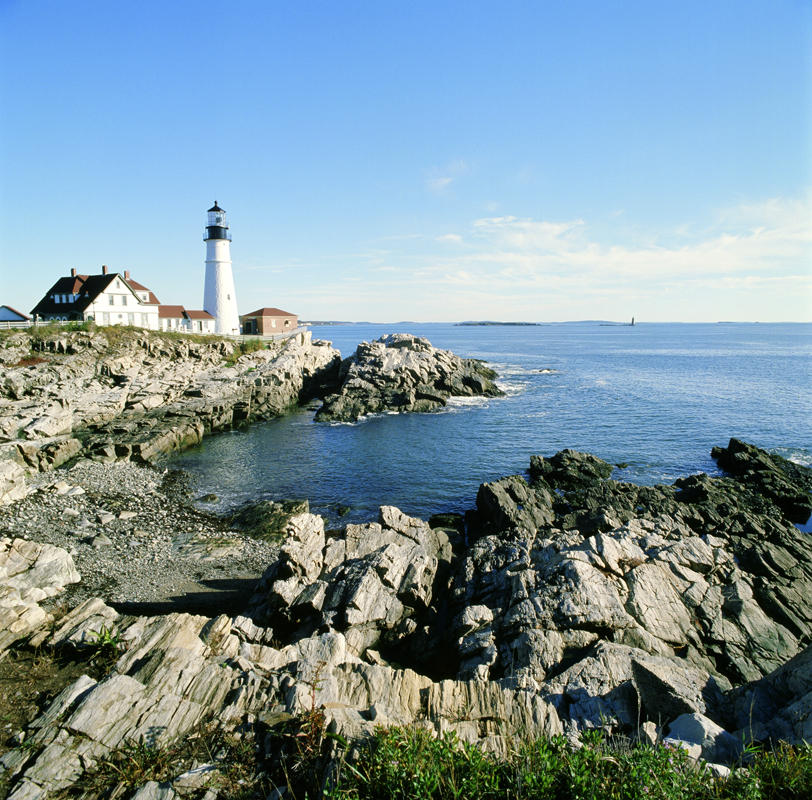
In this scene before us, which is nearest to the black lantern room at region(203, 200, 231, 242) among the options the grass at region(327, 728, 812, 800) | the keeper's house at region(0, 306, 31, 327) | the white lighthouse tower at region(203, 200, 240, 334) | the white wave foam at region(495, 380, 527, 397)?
the white lighthouse tower at region(203, 200, 240, 334)

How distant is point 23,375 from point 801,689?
50.5 meters

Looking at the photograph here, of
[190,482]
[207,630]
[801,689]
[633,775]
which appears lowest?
[190,482]

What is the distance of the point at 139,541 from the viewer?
756 inches

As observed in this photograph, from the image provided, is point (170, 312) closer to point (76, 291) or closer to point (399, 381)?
point (76, 291)

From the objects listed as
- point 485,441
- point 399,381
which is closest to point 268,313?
point 399,381

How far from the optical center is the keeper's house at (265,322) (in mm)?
78312

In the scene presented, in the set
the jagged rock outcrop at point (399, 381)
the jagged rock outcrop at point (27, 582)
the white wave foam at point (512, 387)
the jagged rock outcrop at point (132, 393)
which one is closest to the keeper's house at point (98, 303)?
the jagged rock outcrop at point (132, 393)

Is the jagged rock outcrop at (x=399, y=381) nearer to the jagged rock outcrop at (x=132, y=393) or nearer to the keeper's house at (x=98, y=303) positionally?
the jagged rock outcrop at (x=132, y=393)

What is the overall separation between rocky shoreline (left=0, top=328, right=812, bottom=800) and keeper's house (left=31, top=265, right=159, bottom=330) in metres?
38.8

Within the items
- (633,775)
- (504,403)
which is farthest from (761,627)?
(504,403)

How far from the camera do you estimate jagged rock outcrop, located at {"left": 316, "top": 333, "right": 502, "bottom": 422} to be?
48219 millimetres

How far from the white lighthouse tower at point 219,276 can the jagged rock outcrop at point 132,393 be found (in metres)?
12.0

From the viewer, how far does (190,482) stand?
27438mm

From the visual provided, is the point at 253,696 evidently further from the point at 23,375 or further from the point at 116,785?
the point at 23,375
